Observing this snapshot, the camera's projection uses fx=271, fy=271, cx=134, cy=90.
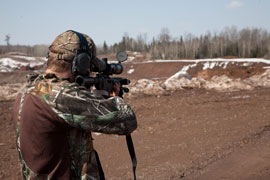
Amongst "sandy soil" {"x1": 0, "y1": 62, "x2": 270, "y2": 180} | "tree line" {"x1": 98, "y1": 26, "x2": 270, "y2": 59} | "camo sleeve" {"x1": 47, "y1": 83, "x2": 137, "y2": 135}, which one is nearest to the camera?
"camo sleeve" {"x1": 47, "y1": 83, "x2": 137, "y2": 135}

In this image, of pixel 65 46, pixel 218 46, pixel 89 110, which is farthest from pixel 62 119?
pixel 218 46

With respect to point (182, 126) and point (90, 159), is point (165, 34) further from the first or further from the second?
point (90, 159)

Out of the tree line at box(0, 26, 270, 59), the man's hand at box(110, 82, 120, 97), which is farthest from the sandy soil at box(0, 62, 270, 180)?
the tree line at box(0, 26, 270, 59)

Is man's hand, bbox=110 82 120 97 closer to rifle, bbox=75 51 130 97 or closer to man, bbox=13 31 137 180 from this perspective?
rifle, bbox=75 51 130 97

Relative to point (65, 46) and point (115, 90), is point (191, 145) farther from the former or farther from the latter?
point (65, 46)

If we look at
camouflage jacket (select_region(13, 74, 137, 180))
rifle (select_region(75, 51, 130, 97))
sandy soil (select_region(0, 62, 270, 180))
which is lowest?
sandy soil (select_region(0, 62, 270, 180))

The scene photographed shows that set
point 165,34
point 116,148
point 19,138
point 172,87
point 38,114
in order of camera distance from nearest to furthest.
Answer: point 38,114 → point 19,138 → point 116,148 → point 172,87 → point 165,34

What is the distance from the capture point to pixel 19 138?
1.83 m

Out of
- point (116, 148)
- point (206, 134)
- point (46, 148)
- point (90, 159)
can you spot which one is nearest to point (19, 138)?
point (46, 148)

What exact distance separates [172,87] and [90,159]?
16375 millimetres

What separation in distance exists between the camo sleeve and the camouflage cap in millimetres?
253

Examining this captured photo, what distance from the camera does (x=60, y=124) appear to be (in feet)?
5.64

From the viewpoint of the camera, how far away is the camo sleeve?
167cm

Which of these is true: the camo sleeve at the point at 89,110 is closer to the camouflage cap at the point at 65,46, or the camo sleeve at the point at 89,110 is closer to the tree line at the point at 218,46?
the camouflage cap at the point at 65,46
